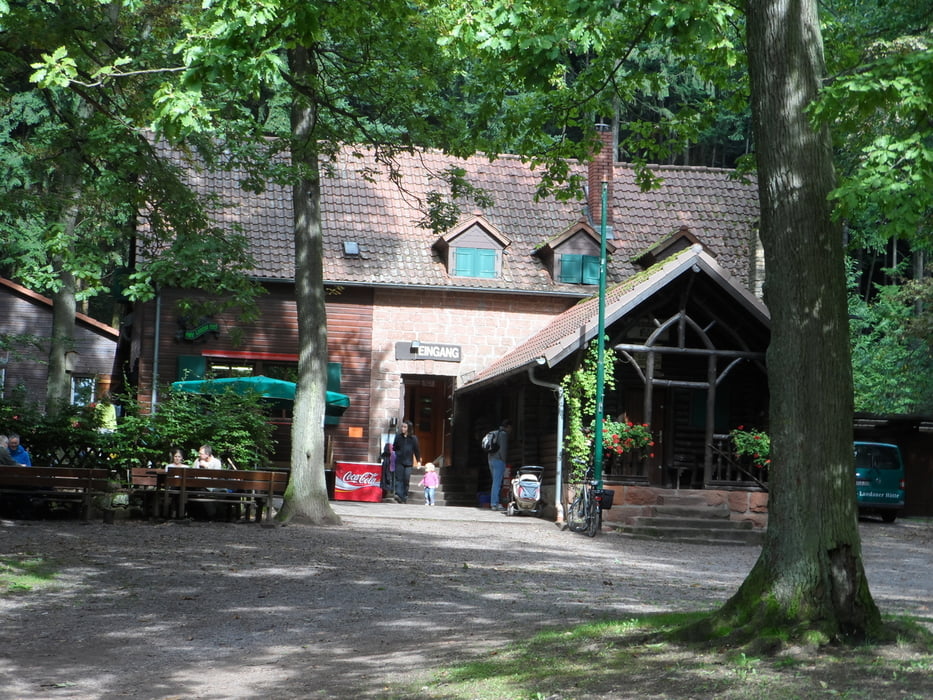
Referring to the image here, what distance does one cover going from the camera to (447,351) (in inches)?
1287

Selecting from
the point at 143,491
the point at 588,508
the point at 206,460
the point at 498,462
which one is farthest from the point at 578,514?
the point at 143,491

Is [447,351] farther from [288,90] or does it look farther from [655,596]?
[655,596]

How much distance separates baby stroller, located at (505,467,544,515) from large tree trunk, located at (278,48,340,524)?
6.21 m

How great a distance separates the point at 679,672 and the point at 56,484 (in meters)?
13.4

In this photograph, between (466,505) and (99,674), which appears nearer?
(99,674)

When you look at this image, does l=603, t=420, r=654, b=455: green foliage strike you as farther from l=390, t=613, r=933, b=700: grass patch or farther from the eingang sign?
l=390, t=613, r=933, b=700: grass patch

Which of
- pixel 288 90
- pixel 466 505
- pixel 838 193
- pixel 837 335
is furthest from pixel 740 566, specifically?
pixel 466 505

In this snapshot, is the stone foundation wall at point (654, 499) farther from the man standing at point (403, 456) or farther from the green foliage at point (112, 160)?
the green foliage at point (112, 160)

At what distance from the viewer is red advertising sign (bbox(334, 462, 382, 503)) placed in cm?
2972

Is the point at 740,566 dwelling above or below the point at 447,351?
below

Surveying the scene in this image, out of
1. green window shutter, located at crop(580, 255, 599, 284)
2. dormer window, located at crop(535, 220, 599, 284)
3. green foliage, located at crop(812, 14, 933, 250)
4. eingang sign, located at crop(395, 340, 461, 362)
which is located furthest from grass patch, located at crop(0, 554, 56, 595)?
green window shutter, located at crop(580, 255, 599, 284)

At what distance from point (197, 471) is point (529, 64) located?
1165 centimetres

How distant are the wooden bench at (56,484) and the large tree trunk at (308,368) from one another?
9.79 ft

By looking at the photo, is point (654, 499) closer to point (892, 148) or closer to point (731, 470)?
point (731, 470)
